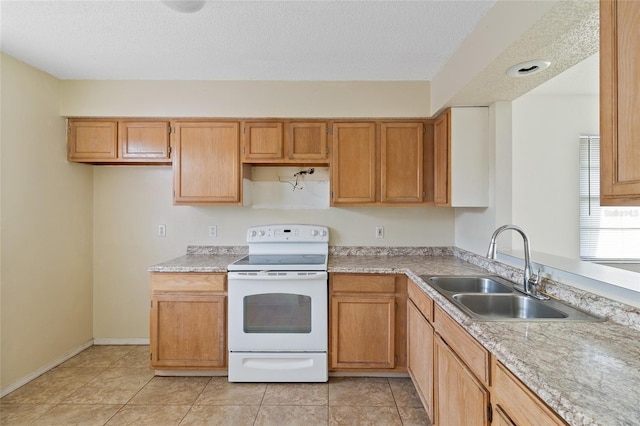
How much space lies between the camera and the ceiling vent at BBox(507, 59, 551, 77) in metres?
1.71

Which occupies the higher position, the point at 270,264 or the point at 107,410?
the point at 270,264

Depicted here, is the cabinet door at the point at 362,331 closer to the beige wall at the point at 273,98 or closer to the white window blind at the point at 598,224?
the beige wall at the point at 273,98

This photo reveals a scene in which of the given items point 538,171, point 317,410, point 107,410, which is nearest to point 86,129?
point 107,410

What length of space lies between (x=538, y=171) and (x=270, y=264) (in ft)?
8.12

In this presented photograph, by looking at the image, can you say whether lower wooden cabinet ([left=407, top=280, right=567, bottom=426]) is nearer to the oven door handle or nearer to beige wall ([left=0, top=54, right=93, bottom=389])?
the oven door handle

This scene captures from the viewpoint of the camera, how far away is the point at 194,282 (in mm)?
2461

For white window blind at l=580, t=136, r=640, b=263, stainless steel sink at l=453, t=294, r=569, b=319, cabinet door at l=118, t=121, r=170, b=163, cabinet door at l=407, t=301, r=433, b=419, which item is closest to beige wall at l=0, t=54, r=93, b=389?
cabinet door at l=118, t=121, r=170, b=163

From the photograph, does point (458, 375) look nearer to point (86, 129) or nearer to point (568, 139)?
point (568, 139)

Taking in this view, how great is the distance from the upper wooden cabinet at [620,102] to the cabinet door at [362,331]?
1.70 meters

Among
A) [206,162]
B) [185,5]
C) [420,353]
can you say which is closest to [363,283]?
[420,353]

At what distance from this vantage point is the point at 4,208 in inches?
88.0

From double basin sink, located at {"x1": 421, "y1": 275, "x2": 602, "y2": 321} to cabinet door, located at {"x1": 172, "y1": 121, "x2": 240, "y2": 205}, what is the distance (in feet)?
5.90

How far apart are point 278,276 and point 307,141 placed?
1.19m

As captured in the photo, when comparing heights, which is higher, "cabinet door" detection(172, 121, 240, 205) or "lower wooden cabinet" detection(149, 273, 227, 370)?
A: "cabinet door" detection(172, 121, 240, 205)
